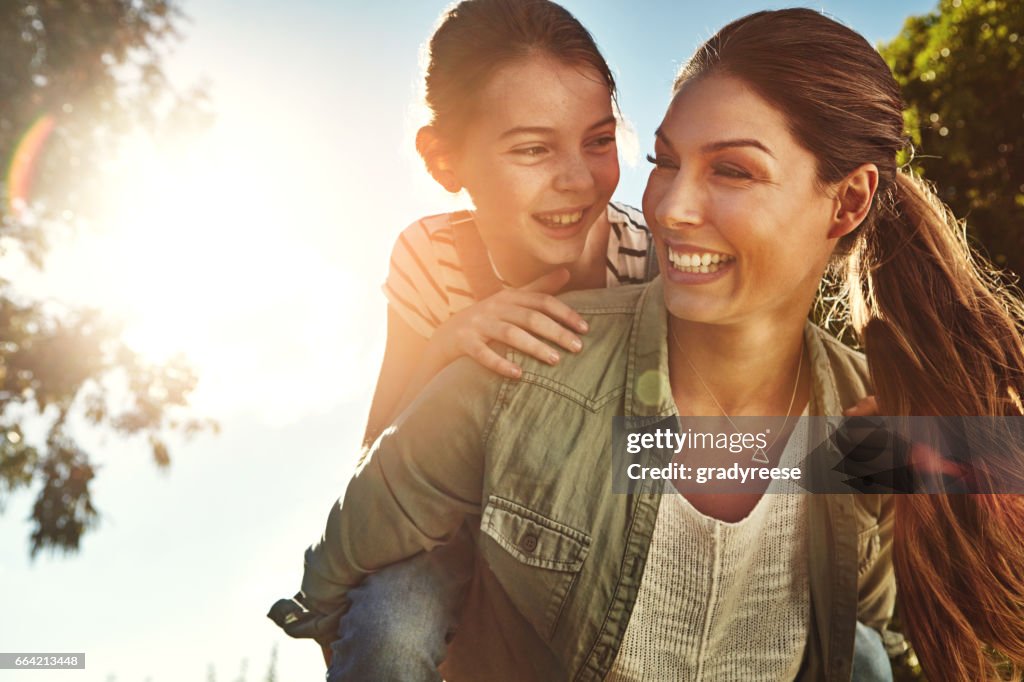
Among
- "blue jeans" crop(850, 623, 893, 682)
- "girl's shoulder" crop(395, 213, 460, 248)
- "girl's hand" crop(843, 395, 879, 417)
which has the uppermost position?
"girl's shoulder" crop(395, 213, 460, 248)

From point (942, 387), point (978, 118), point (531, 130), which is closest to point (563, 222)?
point (531, 130)

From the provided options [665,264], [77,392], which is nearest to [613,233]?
[665,264]

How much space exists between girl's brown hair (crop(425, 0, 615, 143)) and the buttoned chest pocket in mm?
1444

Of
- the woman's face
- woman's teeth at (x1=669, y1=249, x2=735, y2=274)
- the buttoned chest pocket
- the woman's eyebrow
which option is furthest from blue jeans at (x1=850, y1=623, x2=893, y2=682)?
the woman's eyebrow

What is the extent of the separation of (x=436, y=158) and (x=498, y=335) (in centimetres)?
115

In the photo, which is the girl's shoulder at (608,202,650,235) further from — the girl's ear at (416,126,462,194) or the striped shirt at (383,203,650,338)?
the girl's ear at (416,126,462,194)

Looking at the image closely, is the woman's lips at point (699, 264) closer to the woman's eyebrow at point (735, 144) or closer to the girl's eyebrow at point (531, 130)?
the woman's eyebrow at point (735, 144)

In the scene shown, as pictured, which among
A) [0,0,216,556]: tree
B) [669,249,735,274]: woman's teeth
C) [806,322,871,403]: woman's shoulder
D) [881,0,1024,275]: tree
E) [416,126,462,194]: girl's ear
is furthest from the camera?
[0,0,216,556]: tree

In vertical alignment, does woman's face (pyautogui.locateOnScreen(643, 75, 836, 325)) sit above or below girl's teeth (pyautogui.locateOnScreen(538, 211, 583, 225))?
below

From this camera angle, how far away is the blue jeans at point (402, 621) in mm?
2172

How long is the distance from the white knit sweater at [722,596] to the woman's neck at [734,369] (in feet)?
0.51

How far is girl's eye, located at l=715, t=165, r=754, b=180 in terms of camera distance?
81.7 inches

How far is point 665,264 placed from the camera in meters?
2.25

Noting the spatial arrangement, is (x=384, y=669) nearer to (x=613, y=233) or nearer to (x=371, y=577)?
(x=371, y=577)
